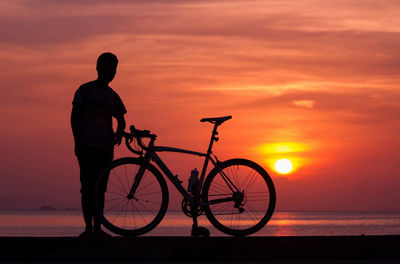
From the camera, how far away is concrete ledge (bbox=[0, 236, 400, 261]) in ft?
25.0

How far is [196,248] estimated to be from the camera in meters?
7.80

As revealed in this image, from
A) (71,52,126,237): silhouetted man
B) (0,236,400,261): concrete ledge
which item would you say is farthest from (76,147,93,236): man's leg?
(0,236,400,261): concrete ledge

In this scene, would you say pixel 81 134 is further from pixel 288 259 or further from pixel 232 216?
pixel 288 259

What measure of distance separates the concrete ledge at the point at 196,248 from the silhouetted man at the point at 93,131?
Answer: 776 millimetres

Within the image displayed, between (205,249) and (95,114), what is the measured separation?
2.22m

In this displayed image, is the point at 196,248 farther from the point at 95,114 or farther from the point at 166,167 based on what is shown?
the point at 95,114

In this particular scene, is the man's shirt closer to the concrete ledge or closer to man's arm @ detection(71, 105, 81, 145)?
man's arm @ detection(71, 105, 81, 145)

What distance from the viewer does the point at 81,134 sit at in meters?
8.47

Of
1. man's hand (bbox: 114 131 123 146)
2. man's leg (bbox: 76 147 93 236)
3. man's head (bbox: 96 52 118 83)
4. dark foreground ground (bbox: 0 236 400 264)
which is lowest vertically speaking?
dark foreground ground (bbox: 0 236 400 264)

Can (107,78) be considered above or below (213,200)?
above

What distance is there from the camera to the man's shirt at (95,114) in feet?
27.8

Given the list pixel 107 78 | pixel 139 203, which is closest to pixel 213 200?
pixel 139 203

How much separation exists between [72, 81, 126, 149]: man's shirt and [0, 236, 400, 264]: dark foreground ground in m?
1.39

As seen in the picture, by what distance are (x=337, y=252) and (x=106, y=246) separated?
2704 millimetres
